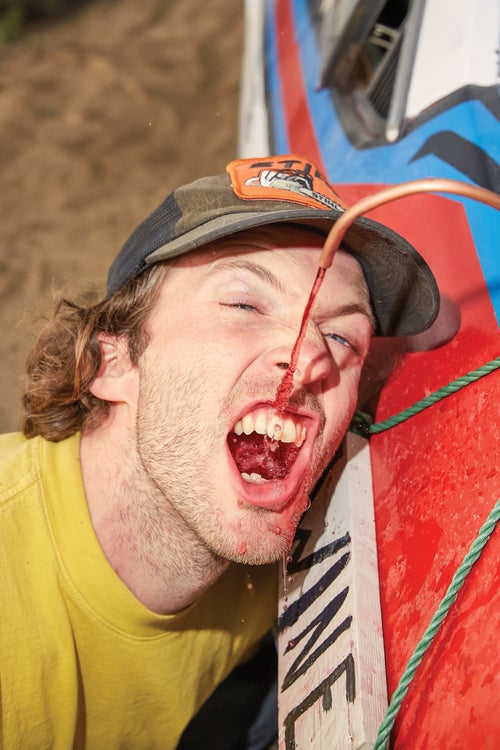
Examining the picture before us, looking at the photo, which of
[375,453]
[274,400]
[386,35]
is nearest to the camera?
[274,400]

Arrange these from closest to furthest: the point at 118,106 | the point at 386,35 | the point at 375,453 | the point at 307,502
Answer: the point at 307,502
the point at 375,453
the point at 386,35
the point at 118,106

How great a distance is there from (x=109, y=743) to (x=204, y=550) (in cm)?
62

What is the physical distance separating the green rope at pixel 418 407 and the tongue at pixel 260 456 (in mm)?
247

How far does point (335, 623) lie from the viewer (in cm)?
162

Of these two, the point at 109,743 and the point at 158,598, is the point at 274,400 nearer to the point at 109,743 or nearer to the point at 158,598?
the point at 158,598

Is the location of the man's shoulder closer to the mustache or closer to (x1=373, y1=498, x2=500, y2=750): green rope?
the mustache

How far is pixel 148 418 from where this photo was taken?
180cm

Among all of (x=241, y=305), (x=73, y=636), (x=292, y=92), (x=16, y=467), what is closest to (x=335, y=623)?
(x=73, y=636)

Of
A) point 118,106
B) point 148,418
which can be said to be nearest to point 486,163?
point 148,418

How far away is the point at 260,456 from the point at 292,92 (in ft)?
7.42

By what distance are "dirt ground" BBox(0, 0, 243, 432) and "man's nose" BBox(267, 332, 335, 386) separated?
2805 millimetres

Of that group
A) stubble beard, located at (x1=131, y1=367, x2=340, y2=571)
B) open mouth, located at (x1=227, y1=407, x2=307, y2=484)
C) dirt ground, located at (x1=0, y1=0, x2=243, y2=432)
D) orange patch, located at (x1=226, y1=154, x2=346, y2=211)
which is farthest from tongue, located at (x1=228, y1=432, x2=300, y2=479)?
dirt ground, located at (x1=0, y1=0, x2=243, y2=432)

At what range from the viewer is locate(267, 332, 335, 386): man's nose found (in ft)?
5.44

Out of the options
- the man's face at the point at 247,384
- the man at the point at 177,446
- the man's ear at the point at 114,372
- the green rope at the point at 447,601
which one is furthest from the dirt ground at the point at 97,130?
the green rope at the point at 447,601
